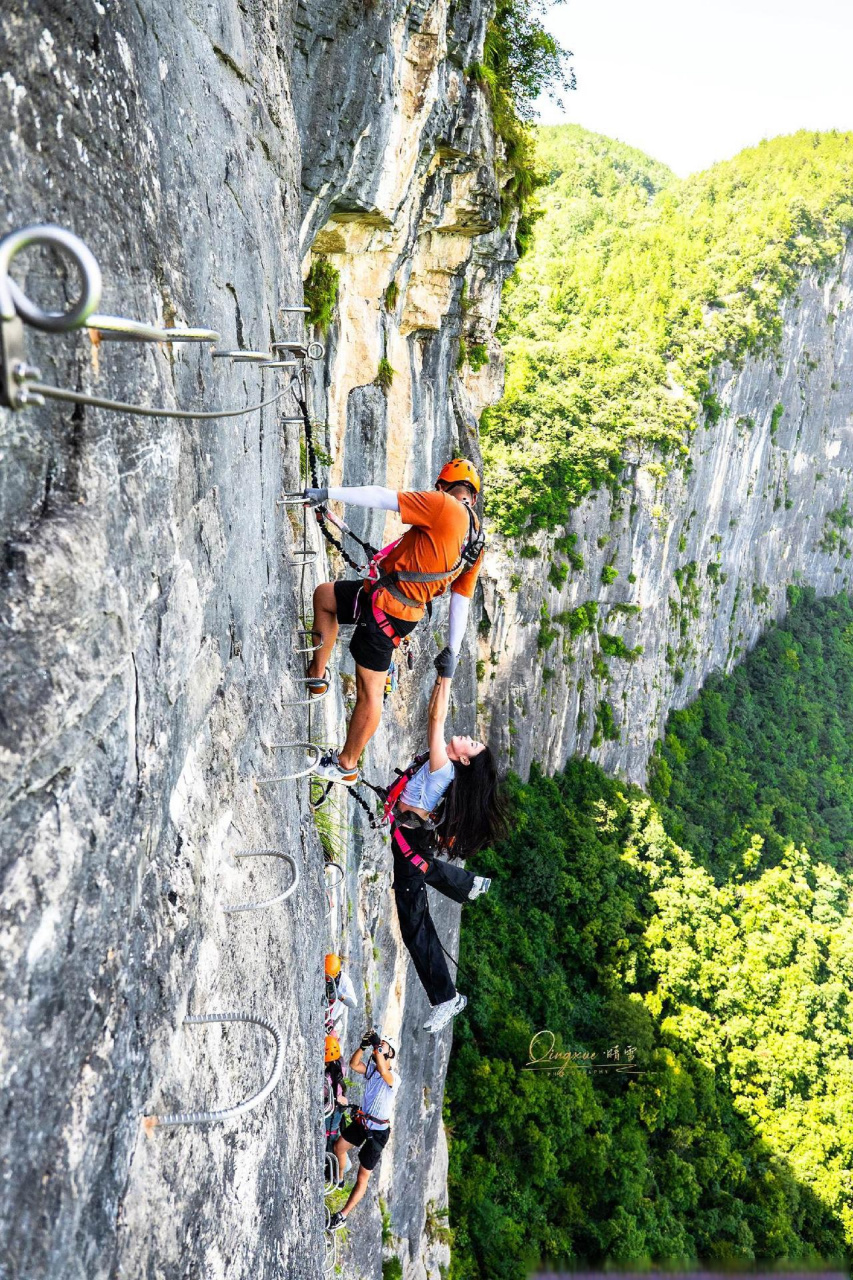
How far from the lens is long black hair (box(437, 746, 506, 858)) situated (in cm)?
468

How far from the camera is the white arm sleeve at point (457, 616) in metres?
4.59

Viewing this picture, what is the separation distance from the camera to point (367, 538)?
7457mm

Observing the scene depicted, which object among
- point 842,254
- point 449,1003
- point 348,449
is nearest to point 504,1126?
point 449,1003

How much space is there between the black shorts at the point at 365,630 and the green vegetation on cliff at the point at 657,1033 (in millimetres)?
17587

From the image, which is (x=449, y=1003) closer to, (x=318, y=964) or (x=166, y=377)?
(x=318, y=964)

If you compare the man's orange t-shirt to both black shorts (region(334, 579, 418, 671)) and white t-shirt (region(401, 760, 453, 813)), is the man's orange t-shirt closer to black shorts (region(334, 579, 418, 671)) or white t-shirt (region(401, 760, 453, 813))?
black shorts (region(334, 579, 418, 671))

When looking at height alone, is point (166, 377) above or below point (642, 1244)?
above

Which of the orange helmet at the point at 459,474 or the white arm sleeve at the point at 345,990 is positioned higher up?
the orange helmet at the point at 459,474

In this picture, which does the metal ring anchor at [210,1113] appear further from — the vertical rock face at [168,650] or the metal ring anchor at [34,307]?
the metal ring anchor at [34,307]

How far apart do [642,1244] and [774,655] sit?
29127mm

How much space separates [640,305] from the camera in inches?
1240

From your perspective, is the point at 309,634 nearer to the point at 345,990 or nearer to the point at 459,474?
the point at 459,474

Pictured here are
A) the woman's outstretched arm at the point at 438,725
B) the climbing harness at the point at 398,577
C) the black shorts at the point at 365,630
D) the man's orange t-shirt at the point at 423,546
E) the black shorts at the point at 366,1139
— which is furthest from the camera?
the black shorts at the point at 366,1139

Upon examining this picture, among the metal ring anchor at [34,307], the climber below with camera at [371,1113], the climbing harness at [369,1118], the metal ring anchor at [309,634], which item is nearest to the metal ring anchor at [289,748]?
the metal ring anchor at [309,634]
